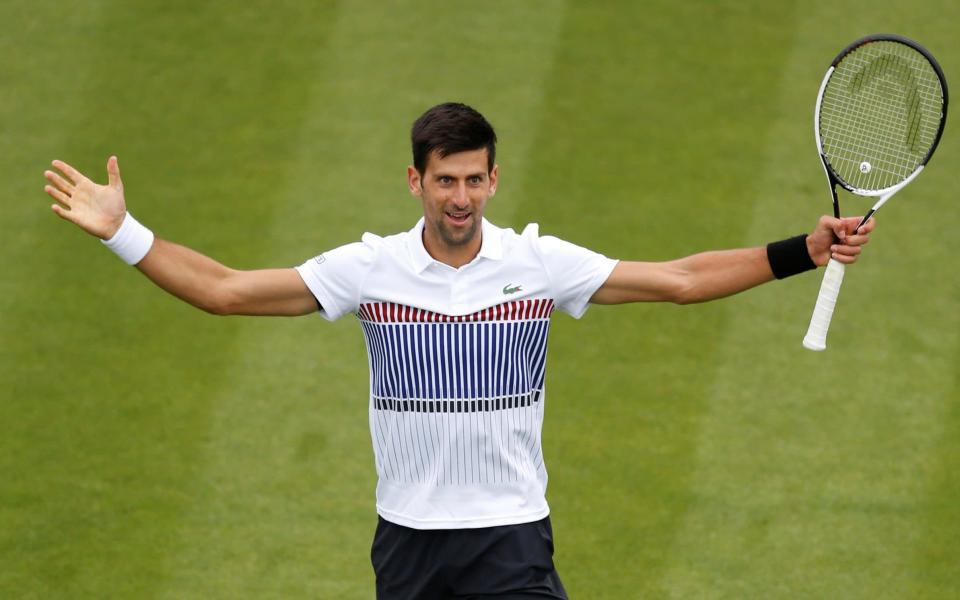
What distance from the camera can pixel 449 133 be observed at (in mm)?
5379

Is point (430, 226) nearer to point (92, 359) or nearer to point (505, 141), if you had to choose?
point (92, 359)

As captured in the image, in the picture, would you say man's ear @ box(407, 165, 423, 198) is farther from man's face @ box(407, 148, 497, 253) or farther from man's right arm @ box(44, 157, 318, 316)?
man's right arm @ box(44, 157, 318, 316)

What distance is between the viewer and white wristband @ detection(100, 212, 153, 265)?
5.38 metres

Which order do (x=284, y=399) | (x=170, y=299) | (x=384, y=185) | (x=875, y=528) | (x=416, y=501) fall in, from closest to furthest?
(x=416, y=501) < (x=875, y=528) < (x=284, y=399) < (x=170, y=299) < (x=384, y=185)

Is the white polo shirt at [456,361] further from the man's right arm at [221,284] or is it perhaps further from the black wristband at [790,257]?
the black wristband at [790,257]

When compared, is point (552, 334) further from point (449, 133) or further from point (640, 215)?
point (449, 133)

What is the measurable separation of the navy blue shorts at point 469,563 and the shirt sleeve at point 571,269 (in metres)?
0.84

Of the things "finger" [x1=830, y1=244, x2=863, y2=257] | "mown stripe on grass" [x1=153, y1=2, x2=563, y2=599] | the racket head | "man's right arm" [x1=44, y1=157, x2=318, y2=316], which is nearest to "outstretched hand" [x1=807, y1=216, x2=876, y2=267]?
"finger" [x1=830, y1=244, x2=863, y2=257]

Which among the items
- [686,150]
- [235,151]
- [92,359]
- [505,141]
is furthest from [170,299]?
[686,150]

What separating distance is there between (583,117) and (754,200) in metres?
1.33

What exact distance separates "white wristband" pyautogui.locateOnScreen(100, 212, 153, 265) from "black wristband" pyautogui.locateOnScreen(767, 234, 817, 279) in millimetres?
2232

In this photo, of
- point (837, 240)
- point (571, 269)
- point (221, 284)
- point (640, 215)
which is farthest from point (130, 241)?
point (640, 215)

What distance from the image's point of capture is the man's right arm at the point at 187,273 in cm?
538

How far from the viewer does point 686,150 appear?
1007 centimetres
